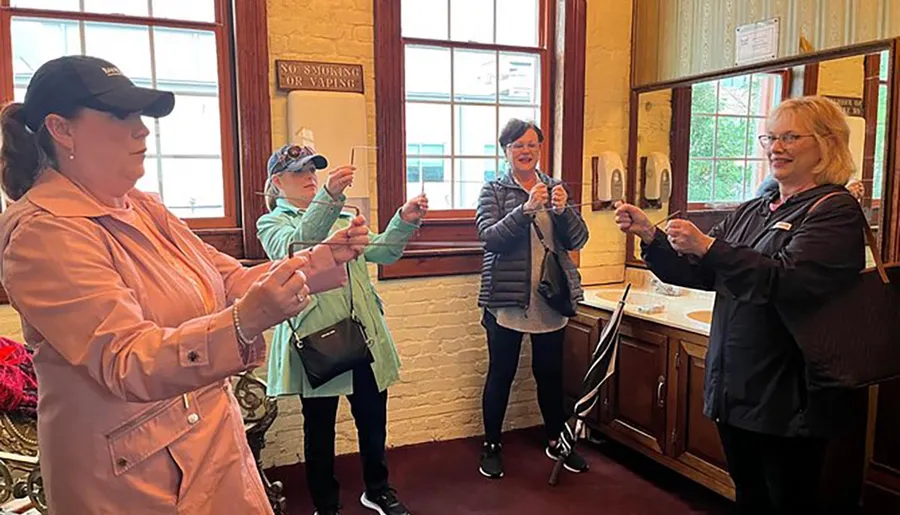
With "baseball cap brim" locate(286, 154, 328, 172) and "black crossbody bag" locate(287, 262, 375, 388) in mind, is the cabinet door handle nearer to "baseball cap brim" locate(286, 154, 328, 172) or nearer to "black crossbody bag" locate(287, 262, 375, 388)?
"black crossbody bag" locate(287, 262, 375, 388)

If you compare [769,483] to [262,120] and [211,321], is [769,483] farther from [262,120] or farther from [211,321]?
[262,120]

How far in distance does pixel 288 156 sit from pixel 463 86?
137cm

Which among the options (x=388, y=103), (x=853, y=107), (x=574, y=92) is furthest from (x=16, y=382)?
(x=853, y=107)

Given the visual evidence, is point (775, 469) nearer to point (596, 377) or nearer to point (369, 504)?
point (596, 377)

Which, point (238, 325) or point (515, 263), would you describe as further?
point (515, 263)

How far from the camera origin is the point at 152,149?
2918mm

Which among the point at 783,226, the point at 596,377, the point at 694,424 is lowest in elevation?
the point at 694,424

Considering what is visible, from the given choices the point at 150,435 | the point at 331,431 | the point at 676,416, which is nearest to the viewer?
the point at 150,435

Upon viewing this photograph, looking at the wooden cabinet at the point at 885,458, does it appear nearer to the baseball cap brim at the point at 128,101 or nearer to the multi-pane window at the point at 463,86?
the multi-pane window at the point at 463,86

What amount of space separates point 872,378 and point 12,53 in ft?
10.8

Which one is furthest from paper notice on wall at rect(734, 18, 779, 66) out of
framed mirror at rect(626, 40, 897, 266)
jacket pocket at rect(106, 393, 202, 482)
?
jacket pocket at rect(106, 393, 202, 482)

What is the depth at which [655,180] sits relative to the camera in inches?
142

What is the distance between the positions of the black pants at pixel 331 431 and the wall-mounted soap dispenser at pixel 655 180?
1929mm

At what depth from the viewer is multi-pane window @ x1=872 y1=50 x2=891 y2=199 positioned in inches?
95.6
